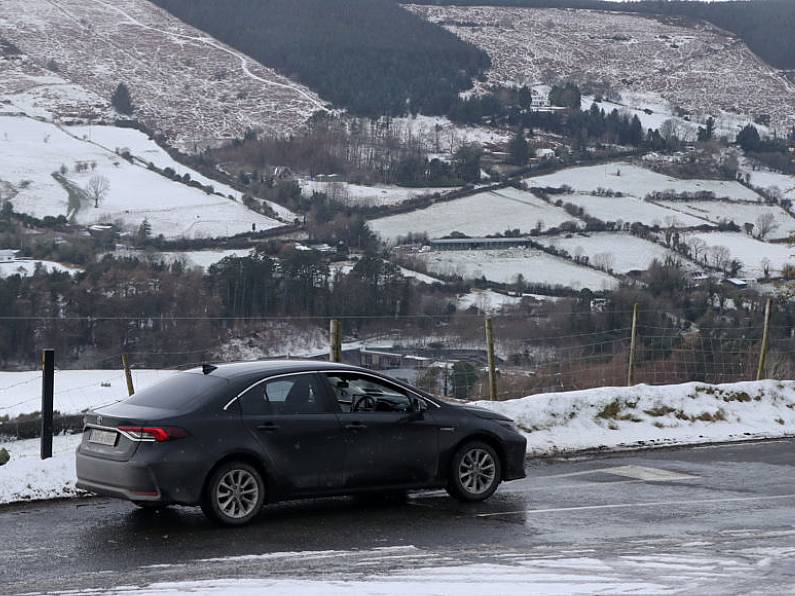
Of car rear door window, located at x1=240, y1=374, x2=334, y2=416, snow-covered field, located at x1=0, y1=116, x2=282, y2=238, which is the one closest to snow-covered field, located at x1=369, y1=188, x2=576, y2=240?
snow-covered field, located at x1=0, y1=116, x2=282, y2=238

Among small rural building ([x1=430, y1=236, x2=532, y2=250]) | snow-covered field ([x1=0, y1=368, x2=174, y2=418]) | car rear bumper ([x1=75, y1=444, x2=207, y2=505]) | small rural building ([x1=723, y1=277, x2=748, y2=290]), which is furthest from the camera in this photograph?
small rural building ([x1=430, y1=236, x2=532, y2=250])

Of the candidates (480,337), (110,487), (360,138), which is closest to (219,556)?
(110,487)

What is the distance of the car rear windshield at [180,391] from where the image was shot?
11.0 meters

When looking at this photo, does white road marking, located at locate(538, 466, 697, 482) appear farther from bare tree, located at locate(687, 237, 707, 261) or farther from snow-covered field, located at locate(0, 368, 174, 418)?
bare tree, located at locate(687, 237, 707, 261)

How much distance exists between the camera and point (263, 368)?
1148cm

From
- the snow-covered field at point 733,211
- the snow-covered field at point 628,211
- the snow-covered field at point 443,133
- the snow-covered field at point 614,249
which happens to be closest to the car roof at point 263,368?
the snow-covered field at point 614,249

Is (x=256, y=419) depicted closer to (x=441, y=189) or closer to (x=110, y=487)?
(x=110, y=487)

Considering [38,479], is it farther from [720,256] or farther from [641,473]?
[720,256]

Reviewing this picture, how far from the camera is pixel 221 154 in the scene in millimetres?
149250

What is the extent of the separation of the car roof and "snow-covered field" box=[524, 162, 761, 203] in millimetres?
112523

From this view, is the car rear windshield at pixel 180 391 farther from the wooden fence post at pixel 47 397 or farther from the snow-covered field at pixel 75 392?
the snow-covered field at pixel 75 392

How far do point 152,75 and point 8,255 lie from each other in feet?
325

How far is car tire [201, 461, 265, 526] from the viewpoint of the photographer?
1059cm

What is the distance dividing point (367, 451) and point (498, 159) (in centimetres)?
13651
